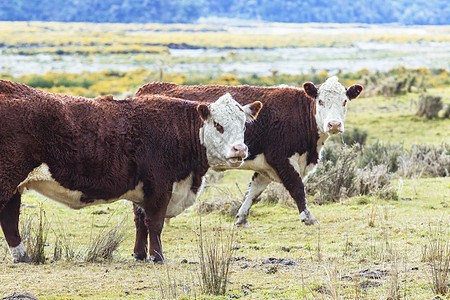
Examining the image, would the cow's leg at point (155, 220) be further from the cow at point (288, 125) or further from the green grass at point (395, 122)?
the green grass at point (395, 122)

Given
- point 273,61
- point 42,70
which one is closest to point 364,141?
point 42,70

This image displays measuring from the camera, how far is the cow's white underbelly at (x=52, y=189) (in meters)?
6.74

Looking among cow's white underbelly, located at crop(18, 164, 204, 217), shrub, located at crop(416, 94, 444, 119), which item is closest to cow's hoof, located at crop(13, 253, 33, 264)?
cow's white underbelly, located at crop(18, 164, 204, 217)

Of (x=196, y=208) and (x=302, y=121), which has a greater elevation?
(x=302, y=121)

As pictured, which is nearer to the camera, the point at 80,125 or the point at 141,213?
the point at 80,125

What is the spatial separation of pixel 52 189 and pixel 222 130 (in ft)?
6.70

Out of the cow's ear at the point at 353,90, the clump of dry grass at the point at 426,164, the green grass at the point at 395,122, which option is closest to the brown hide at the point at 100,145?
the cow's ear at the point at 353,90

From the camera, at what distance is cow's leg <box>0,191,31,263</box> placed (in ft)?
23.9

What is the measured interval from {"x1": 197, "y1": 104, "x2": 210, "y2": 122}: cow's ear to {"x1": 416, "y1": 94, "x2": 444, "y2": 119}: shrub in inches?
626

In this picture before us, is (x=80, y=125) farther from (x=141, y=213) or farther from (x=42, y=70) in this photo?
(x=42, y=70)

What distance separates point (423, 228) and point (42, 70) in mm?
53915

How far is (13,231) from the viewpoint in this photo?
7.32 m

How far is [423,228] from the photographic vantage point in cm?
902

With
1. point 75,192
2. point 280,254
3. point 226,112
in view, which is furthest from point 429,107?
point 75,192
